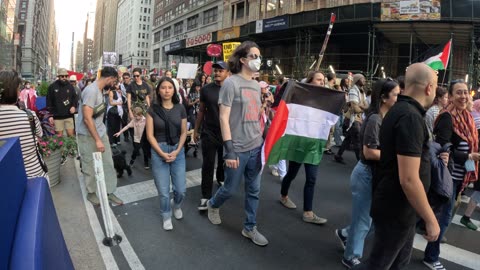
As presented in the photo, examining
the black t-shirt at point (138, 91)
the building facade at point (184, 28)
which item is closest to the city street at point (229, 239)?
the black t-shirt at point (138, 91)

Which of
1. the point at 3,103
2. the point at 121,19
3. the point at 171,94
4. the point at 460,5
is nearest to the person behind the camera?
the point at 3,103

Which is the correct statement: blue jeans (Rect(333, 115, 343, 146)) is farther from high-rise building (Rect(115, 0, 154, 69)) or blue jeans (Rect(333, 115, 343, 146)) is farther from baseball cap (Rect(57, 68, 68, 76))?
high-rise building (Rect(115, 0, 154, 69))

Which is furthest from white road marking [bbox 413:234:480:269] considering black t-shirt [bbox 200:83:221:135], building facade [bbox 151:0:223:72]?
building facade [bbox 151:0:223:72]

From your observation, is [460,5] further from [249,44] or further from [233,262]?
[233,262]

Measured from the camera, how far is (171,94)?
412cm

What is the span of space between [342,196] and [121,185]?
3.90m

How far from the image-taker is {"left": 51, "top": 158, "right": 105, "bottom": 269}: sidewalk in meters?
3.23

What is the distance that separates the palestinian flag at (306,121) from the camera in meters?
4.16

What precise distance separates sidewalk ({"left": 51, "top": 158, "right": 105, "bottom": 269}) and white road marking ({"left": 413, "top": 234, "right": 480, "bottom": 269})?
12.2 ft

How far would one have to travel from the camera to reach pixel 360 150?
3.25 meters

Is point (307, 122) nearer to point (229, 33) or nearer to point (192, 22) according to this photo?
point (229, 33)

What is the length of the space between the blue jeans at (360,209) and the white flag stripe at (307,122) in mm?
1167

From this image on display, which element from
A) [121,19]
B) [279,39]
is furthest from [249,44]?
[121,19]

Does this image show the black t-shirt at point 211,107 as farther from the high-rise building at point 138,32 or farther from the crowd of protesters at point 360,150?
the high-rise building at point 138,32
